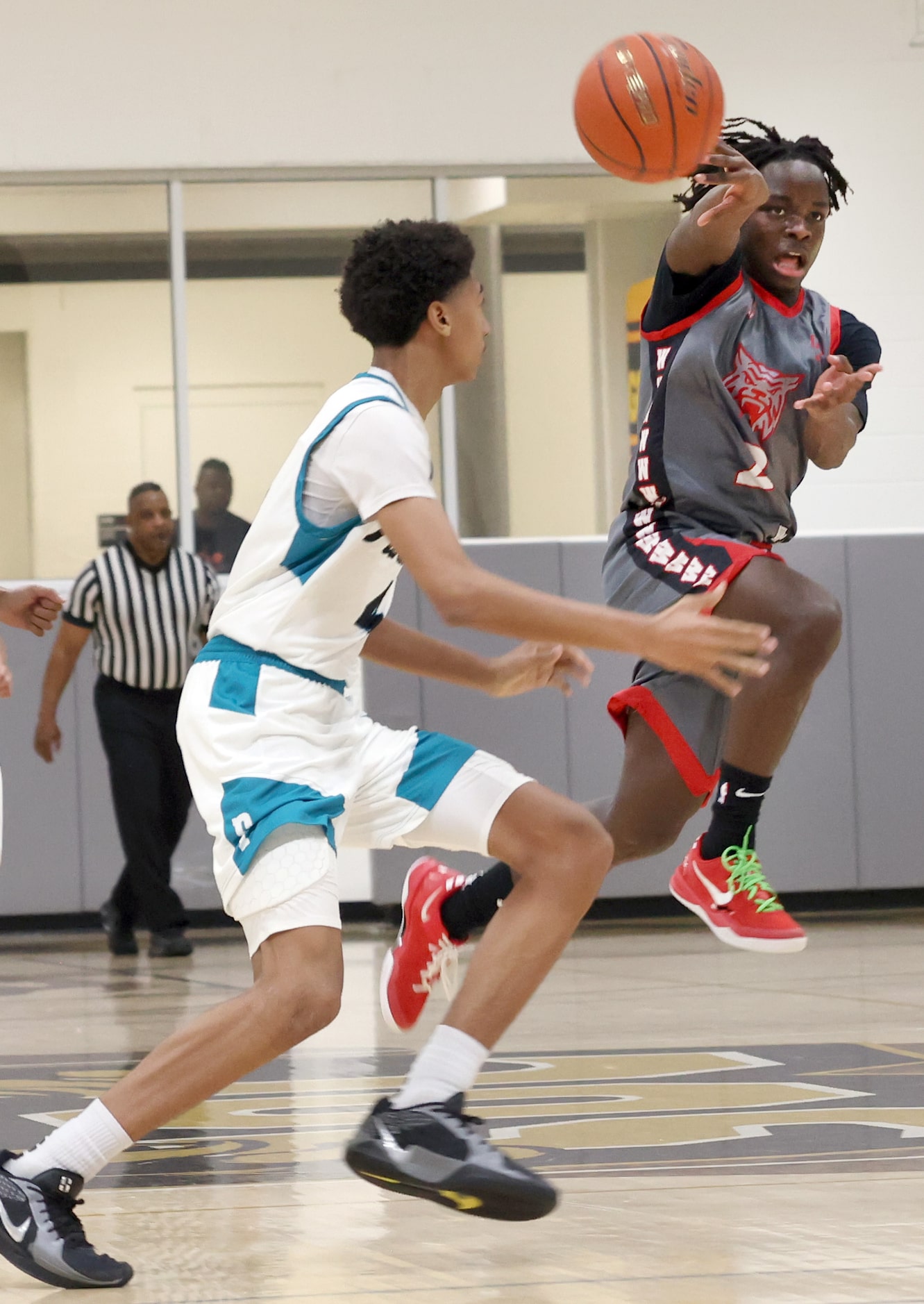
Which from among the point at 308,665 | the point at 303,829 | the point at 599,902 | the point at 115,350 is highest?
the point at 115,350

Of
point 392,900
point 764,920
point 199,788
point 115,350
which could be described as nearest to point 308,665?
point 199,788

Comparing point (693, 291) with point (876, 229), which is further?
point (876, 229)

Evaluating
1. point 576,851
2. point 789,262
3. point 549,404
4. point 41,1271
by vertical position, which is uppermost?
point 549,404

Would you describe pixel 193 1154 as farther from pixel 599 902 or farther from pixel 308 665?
pixel 599 902

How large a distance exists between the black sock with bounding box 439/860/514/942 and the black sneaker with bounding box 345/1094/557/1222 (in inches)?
31.6

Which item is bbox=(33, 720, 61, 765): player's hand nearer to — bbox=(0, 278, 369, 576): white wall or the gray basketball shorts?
bbox=(0, 278, 369, 576): white wall

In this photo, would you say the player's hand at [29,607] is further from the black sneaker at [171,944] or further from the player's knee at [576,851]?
the black sneaker at [171,944]

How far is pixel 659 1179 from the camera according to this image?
299cm

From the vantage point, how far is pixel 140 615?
7.37 meters

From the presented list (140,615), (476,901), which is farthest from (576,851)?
(140,615)

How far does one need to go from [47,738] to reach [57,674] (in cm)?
27

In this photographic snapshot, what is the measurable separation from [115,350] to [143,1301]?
6.84 meters

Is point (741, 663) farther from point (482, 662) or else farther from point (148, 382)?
point (148, 382)

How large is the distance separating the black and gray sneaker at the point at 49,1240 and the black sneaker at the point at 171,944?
4.97m
